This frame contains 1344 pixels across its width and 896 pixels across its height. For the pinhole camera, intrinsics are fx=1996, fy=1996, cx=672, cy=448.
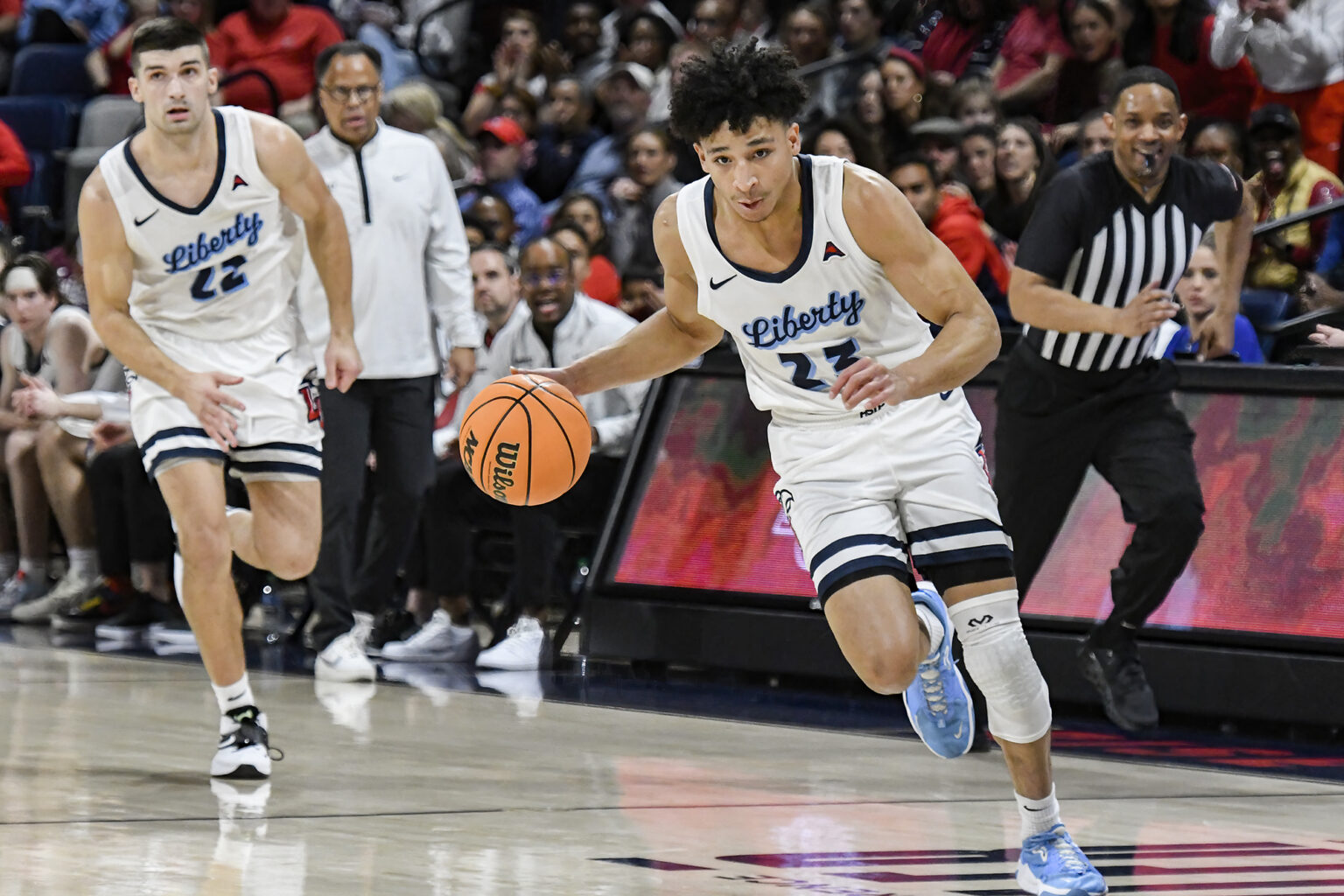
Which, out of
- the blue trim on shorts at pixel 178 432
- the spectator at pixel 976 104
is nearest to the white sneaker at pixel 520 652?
the blue trim on shorts at pixel 178 432

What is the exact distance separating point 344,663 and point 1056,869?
4497 millimetres

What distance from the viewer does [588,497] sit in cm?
920

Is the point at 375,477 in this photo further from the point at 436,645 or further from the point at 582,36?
the point at 582,36

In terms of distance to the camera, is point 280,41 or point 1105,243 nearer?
point 1105,243

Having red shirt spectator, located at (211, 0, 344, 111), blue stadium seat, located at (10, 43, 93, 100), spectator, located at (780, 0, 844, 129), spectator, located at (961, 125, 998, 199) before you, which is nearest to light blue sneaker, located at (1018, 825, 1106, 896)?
spectator, located at (961, 125, 998, 199)

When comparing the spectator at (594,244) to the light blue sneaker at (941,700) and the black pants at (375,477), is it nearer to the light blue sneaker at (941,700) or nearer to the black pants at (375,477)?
the black pants at (375,477)

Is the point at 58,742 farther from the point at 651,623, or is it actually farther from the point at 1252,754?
the point at 1252,754

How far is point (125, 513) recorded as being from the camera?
10.0 m

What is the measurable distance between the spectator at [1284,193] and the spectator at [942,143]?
168 centimetres

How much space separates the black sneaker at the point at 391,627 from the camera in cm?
933

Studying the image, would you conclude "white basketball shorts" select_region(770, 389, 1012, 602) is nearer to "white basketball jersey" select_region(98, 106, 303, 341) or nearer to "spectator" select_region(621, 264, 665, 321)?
"white basketball jersey" select_region(98, 106, 303, 341)

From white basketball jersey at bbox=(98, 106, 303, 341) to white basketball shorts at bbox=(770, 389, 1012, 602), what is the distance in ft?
7.42

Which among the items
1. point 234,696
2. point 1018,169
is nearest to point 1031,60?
point 1018,169

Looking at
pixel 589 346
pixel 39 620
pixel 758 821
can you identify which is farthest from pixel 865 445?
pixel 39 620
